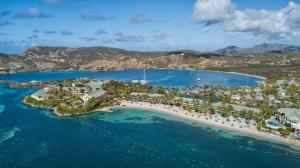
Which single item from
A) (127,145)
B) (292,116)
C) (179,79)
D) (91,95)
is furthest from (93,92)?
(179,79)

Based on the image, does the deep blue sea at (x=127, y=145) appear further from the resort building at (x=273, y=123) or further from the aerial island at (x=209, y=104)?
the resort building at (x=273, y=123)

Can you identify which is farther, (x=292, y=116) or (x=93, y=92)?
(x=93, y=92)

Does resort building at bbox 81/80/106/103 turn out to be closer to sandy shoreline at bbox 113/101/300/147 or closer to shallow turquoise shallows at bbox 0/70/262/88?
sandy shoreline at bbox 113/101/300/147

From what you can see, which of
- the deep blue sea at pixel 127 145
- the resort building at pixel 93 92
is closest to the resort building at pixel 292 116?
the deep blue sea at pixel 127 145

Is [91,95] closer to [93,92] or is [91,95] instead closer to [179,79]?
[93,92]

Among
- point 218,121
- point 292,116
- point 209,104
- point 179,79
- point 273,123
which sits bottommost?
point 218,121

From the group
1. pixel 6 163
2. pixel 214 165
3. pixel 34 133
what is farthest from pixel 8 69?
pixel 214 165
